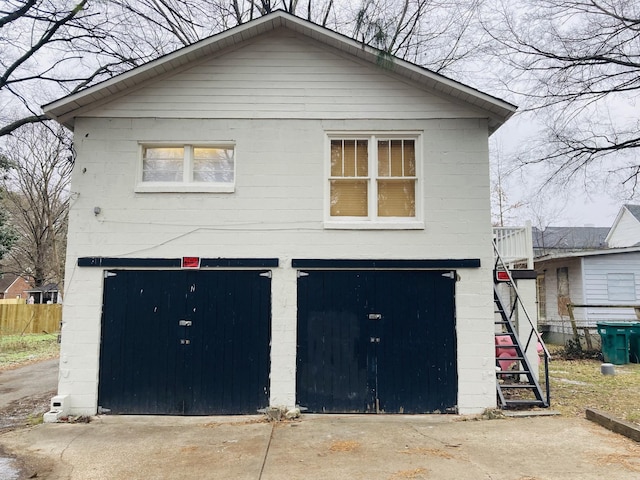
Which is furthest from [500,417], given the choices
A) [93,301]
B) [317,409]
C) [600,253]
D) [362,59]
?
[600,253]

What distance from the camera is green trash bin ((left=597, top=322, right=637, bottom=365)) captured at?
12789 millimetres

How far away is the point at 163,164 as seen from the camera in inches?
313

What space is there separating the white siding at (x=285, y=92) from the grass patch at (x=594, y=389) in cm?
520

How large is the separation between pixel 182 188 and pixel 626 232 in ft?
112

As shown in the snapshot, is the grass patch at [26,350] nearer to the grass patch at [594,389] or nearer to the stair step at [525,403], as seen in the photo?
the stair step at [525,403]

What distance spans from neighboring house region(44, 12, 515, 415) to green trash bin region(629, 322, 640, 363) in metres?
8.21

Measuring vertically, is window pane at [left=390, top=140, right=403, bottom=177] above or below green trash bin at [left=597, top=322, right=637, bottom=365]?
above

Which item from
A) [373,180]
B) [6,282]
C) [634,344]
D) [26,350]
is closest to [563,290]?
[634,344]

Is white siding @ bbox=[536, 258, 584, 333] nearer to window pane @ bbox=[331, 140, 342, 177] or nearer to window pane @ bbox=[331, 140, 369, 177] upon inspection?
window pane @ bbox=[331, 140, 369, 177]

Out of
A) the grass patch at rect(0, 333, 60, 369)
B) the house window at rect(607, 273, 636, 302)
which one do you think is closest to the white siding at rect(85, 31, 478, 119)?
the grass patch at rect(0, 333, 60, 369)

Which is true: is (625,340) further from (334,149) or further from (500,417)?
(334,149)

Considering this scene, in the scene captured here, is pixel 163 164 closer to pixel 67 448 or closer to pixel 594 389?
pixel 67 448

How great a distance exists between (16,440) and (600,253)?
1853 centimetres

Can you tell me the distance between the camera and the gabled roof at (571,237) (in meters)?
35.9
